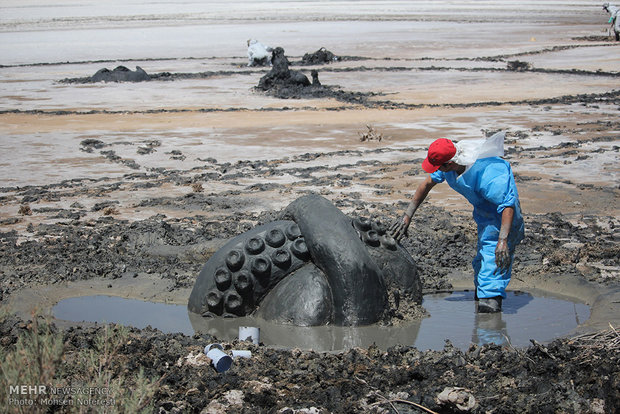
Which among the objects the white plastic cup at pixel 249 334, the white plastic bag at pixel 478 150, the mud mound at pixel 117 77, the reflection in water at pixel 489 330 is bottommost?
the reflection in water at pixel 489 330

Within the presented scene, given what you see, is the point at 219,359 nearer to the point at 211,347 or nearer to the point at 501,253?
the point at 211,347

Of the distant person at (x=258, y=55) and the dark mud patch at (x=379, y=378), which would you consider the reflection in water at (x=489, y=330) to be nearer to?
the dark mud patch at (x=379, y=378)

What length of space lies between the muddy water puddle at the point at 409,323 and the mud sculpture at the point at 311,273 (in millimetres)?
Answer: 91

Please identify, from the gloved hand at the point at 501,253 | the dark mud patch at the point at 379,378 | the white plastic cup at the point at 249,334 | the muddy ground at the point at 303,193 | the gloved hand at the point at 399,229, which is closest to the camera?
the dark mud patch at the point at 379,378

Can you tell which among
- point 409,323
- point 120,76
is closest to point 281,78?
point 120,76

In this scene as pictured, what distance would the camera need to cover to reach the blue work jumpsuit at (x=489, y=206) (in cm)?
560

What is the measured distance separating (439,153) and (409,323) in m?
1.22

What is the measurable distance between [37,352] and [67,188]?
25.0ft

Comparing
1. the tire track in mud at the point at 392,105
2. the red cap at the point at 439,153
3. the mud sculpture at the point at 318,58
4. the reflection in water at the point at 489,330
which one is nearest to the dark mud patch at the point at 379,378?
the reflection in water at the point at 489,330

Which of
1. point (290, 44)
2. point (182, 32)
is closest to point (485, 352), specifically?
point (290, 44)

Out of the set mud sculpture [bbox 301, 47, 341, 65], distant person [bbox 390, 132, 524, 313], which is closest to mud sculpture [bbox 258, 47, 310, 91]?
mud sculpture [bbox 301, 47, 341, 65]

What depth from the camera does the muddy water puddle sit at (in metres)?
5.38

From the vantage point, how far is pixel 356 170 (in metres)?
11.3

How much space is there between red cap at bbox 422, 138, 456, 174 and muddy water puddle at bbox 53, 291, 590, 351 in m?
1.13
